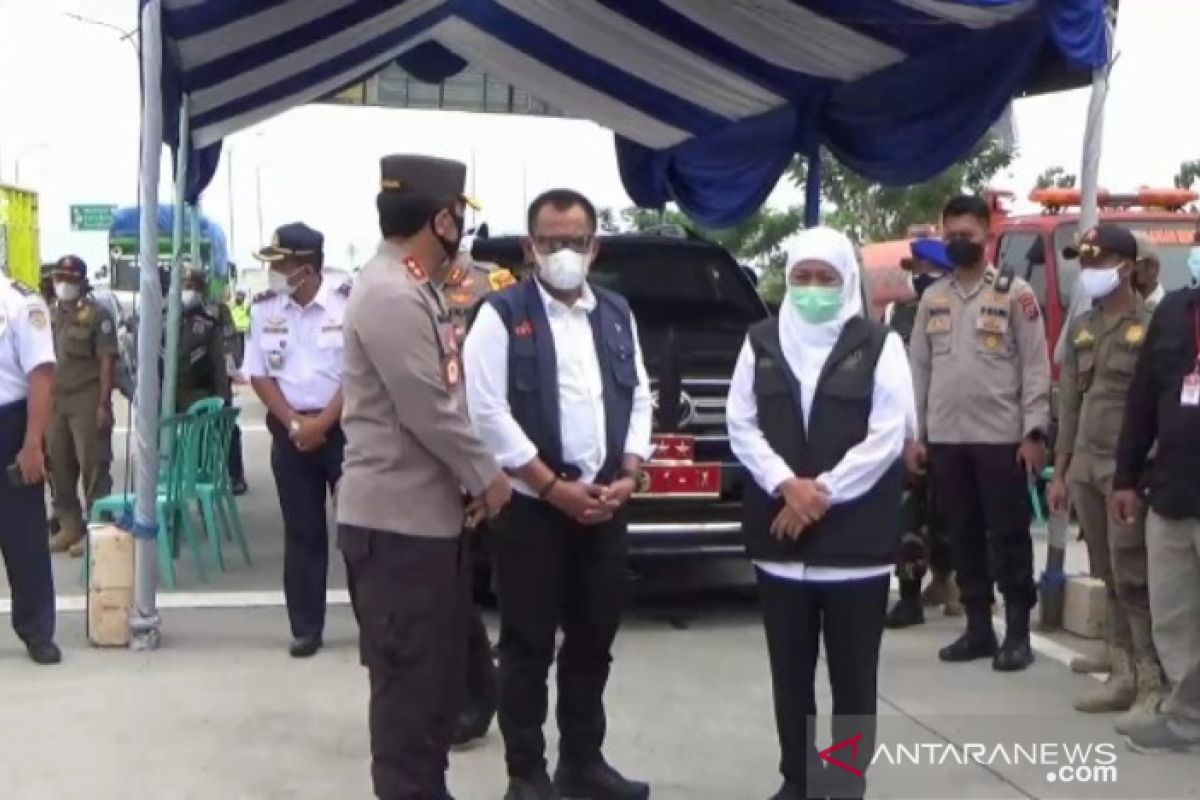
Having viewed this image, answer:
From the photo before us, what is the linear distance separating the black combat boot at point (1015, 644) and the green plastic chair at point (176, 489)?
448 cm

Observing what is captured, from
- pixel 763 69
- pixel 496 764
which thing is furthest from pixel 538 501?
pixel 763 69

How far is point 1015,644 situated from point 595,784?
2.58 metres

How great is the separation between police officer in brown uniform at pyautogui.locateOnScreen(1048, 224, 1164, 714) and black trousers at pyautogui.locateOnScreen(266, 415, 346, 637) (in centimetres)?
316

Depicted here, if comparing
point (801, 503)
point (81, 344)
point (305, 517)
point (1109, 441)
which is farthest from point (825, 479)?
point (81, 344)

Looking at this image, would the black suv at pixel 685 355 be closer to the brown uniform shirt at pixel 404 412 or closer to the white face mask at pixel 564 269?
the white face mask at pixel 564 269

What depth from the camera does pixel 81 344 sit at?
1031 cm

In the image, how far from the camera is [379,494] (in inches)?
174

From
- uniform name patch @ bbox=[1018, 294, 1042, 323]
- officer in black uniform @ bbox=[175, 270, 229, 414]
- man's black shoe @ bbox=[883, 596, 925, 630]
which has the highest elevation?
uniform name patch @ bbox=[1018, 294, 1042, 323]

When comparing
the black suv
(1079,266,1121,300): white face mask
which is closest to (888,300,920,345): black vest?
the black suv

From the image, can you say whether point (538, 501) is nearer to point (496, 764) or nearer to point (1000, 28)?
point (496, 764)

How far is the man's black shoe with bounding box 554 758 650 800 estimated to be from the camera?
5.24 m

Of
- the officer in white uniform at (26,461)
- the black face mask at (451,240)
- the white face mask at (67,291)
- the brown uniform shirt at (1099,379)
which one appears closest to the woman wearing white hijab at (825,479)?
the black face mask at (451,240)

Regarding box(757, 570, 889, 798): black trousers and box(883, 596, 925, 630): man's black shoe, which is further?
box(883, 596, 925, 630): man's black shoe

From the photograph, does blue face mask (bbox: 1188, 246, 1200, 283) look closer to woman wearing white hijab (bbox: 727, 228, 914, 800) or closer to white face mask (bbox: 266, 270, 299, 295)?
woman wearing white hijab (bbox: 727, 228, 914, 800)
